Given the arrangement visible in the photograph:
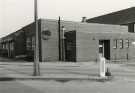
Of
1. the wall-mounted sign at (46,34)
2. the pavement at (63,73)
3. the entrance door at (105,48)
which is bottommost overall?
the pavement at (63,73)

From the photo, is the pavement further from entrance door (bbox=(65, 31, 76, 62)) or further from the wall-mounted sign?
the wall-mounted sign

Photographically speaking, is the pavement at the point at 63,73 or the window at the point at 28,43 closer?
the pavement at the point at 63,73

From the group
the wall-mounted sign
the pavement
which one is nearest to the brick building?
the wall-mounted sign

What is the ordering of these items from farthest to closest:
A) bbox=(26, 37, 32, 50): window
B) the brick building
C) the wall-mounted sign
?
1. bbox=(26, 37, 32, 50): window
2. the wall-mounted sign
3. the brick building

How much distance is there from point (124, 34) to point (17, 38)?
1789 cm

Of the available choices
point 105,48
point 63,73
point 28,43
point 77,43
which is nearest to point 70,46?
point 77,43

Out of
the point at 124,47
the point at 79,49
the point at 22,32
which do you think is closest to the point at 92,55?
the point at 79,49

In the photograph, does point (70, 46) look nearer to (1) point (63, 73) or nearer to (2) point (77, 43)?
(2) point (77, 43)

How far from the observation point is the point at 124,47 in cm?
3111

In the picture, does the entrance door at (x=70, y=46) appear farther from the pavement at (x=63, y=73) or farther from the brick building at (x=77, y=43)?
the pavement at (x=63, y=73)

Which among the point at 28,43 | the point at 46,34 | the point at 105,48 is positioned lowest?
the point at 105,48

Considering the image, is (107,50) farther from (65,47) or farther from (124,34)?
(65,47)

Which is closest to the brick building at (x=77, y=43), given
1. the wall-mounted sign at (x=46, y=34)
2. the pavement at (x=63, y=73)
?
the wall-mounted sign at (x=46, y=34)

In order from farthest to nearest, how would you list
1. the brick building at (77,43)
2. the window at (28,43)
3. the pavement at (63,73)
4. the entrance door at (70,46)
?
1. the window at (28,43)
2. the brick building at (77,43)
3. the entrance door at (70,46)
4. the pavement at (63,73)
